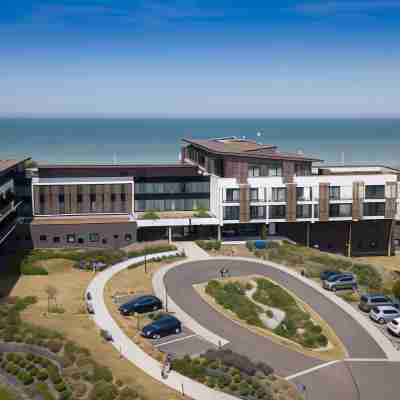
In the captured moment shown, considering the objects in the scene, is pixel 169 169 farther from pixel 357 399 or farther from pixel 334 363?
pixel 357 399

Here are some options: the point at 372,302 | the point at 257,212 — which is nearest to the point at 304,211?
the point at 257,212

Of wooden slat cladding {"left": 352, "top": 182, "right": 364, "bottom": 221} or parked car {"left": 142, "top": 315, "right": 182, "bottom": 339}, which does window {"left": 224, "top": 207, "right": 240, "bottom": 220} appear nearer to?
wooden slat cladding {"left": 352, "top": 182, "right": 364, "bottom": 221}

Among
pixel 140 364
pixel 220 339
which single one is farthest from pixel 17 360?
pixel 220 339

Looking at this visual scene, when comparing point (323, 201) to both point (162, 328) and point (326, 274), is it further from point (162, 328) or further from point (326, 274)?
point (162, 328)

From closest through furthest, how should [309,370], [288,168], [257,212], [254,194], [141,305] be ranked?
[309,370] < [141,305] < [254,194] < [257,212] < [288,168]

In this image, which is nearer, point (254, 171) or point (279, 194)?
point (279, 194)

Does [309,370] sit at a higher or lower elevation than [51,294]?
lower

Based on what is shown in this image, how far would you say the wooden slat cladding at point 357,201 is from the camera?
6838cm

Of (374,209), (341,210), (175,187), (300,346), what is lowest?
(300,346)

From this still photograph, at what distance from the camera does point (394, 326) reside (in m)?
40.2

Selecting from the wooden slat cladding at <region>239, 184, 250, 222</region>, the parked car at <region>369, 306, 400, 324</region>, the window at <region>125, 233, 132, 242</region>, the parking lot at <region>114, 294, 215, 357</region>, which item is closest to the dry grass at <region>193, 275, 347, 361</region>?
the parked car at <region>369, 306, 400, 324</region>

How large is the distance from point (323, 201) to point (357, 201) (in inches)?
159

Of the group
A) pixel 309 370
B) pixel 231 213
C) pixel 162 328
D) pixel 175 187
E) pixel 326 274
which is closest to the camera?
pixel 309 370

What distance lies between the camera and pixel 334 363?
3538 centimetres
